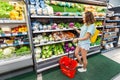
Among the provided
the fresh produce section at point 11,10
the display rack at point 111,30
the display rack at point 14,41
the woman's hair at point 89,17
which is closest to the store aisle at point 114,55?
the display rack at point 111,30

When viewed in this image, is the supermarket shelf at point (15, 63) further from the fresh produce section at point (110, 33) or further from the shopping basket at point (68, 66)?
the fresh produce section at point (110, 33)

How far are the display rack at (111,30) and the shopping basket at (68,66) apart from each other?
2.12 metres

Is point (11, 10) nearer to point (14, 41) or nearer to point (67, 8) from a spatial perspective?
point (14, 41)

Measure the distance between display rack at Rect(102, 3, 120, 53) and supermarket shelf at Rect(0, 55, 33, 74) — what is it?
304 cm

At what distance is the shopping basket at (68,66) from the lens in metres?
2.47

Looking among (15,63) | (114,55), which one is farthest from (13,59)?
(114,55)

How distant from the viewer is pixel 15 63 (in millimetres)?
2311

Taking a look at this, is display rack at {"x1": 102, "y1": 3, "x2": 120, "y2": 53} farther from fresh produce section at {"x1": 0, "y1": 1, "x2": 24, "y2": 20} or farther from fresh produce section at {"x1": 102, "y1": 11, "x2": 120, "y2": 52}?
fresh produce section at {"x1": 0, "y1": 1, "x2": 24, "y2": 20}

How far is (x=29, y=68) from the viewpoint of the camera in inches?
104

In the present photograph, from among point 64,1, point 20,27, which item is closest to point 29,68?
point 20,27

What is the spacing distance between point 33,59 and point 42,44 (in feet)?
1.45

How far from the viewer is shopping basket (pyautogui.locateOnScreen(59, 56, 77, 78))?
8.10ft

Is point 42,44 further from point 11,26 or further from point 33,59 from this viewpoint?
point 11,26

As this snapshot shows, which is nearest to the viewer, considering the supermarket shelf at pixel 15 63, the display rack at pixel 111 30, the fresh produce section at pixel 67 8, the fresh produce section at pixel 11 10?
the fresh produce section at pixel 11 10
